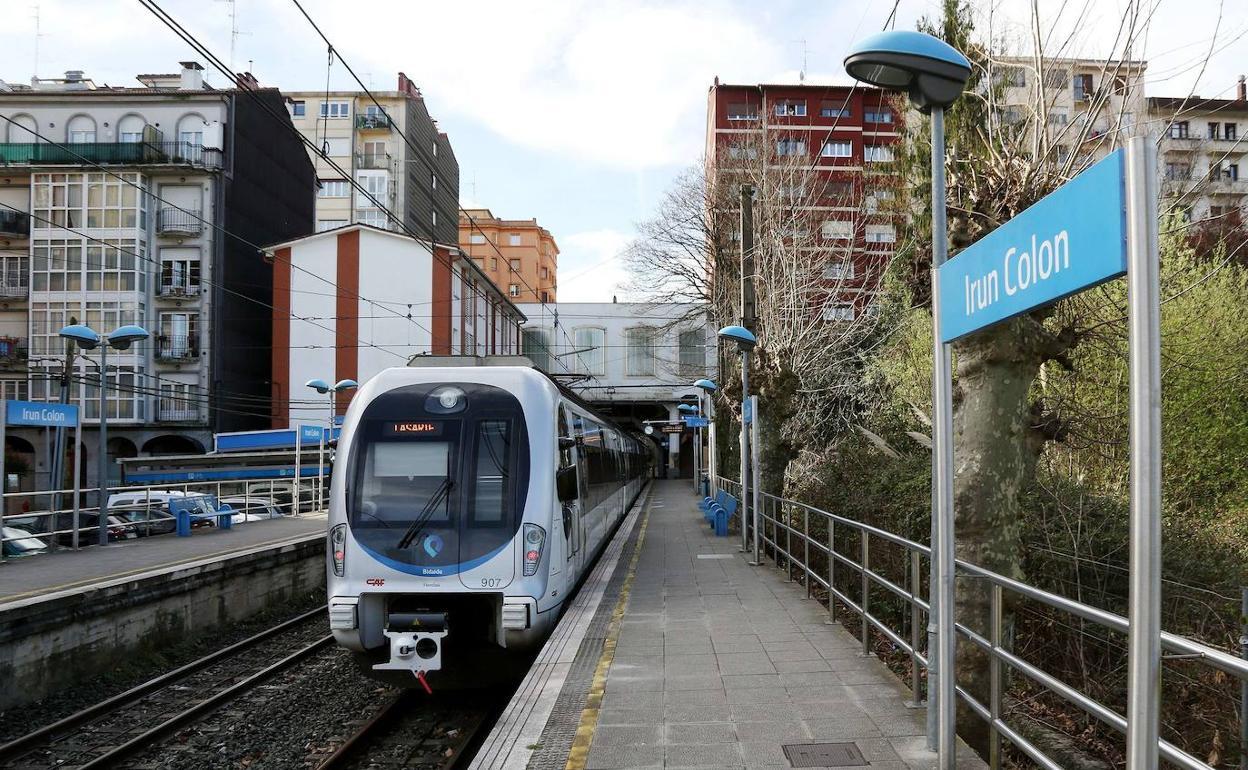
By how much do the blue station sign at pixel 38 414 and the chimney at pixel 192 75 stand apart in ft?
105

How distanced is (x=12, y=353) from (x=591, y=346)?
2766 centimetres

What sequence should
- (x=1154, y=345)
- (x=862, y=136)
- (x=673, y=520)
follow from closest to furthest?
(x=1154, y=345), (x=673, y=520), (x=862, y=136)

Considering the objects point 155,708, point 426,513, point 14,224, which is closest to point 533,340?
point 14,224

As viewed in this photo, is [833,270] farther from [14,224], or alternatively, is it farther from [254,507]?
[14,224]

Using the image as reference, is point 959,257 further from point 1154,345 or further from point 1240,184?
point 1240,184

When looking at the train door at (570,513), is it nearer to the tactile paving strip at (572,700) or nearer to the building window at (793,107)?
the tactile paving strip at (572,700)

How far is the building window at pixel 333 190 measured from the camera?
57.7 metres

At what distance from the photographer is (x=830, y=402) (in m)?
27.4

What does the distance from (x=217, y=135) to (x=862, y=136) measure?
32.3 meters

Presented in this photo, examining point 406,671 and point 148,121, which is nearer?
point 406,671

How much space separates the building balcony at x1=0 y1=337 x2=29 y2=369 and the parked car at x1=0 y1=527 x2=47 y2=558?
916 inches

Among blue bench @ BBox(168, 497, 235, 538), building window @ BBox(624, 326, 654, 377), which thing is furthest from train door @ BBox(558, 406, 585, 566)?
building window @ BBox(624, 326, 654, 377)

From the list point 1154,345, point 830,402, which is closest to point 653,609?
point 1154,345

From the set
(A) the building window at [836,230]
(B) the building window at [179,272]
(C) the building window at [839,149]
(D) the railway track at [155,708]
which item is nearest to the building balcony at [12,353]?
(B) the building window at [179,272]
